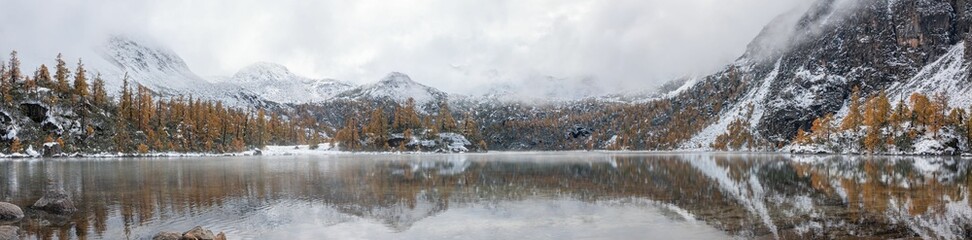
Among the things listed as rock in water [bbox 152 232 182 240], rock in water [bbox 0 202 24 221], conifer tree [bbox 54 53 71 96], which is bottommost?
rock in water [bbox 152 232 182 240]

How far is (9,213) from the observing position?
3206cm

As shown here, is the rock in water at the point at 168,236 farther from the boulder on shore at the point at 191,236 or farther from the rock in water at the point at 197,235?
the rock in water at the point at 197,235

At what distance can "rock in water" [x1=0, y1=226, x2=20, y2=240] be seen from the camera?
25.9 m

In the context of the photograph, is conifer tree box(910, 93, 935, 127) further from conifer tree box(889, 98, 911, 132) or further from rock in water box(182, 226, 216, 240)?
rock in water box(182, 226, 216, 240)

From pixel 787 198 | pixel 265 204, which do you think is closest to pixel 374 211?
pixel 265 204

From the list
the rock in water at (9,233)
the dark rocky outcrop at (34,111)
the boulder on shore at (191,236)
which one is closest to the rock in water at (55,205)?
the rock in water at (9,233)

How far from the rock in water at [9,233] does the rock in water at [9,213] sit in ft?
14.9

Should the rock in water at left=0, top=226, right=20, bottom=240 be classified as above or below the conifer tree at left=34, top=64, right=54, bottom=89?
below

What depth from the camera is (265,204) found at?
3988cm

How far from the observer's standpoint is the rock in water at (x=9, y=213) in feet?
104

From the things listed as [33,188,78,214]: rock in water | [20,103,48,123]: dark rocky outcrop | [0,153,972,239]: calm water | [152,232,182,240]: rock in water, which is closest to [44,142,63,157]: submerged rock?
[20,103,48,123]: dark rocky outcrop

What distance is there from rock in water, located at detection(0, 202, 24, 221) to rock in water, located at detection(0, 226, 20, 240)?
455 cm

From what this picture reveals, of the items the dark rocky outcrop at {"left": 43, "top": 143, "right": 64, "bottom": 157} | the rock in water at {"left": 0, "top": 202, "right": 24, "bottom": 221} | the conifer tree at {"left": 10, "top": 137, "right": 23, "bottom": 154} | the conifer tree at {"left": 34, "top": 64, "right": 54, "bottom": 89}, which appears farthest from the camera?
the conifer tree at {"left": 34, "top": 64, "right": 54, "bottom": 89}

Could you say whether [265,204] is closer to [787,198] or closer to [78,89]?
[787,198]
